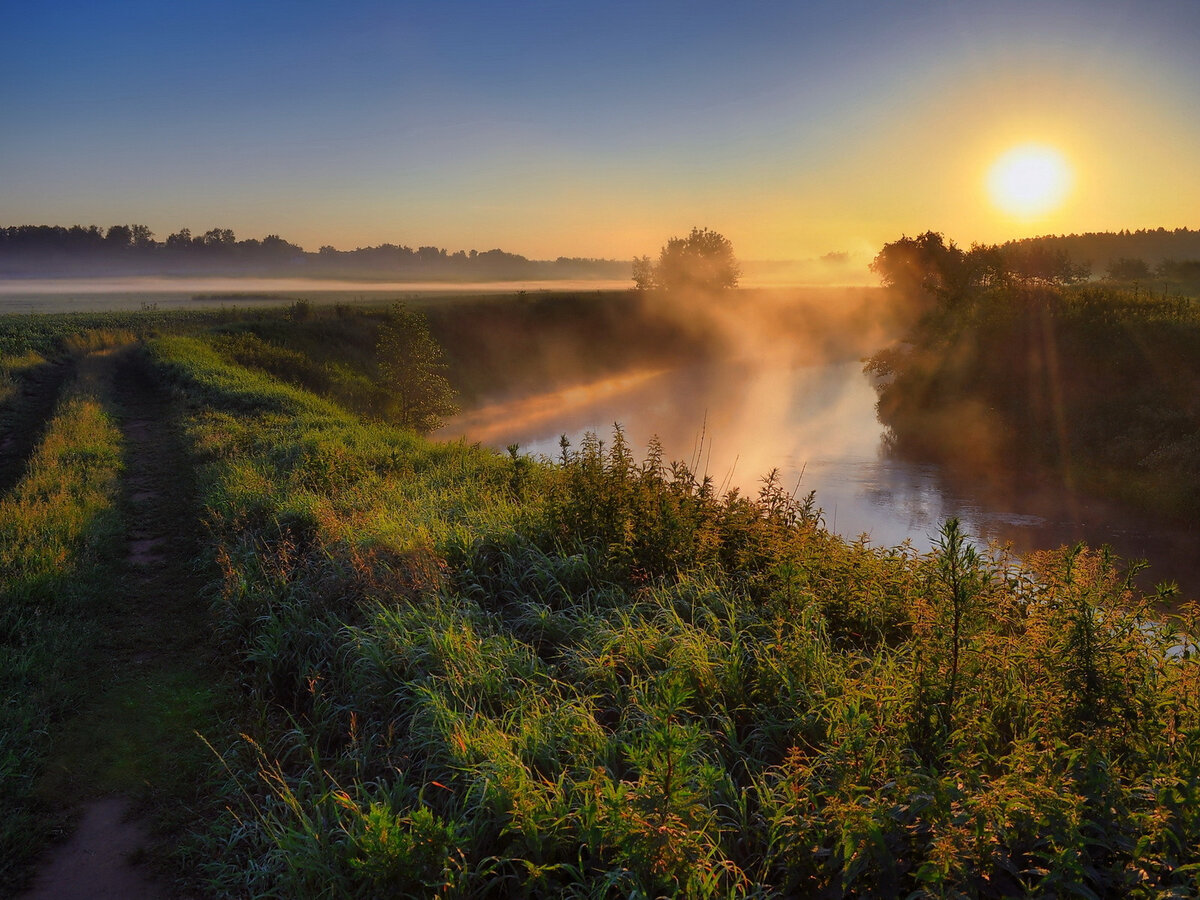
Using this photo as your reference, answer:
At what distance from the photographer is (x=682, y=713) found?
17.4ft

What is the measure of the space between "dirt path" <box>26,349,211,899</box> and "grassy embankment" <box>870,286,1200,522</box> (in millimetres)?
24537

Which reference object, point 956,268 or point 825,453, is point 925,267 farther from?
point 825,453

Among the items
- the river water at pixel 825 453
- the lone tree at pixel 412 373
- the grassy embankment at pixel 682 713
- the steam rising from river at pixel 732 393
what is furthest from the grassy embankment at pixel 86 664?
the lone tree at pixel 412 373

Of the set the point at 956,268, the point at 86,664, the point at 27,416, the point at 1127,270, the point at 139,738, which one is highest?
the point at 1127,270

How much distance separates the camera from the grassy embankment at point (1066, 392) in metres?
22.4

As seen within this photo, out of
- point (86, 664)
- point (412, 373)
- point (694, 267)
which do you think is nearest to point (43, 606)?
point (86, 664)

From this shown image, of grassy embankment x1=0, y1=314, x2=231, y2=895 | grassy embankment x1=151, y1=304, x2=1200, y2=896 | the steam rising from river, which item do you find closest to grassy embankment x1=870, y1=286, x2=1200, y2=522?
the steam rising from river

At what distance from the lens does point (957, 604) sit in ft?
14.3

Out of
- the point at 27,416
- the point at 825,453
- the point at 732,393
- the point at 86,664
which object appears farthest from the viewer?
the point at 732,393

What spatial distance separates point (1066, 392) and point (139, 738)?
103 ft

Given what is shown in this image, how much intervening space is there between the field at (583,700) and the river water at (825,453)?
5.62ft

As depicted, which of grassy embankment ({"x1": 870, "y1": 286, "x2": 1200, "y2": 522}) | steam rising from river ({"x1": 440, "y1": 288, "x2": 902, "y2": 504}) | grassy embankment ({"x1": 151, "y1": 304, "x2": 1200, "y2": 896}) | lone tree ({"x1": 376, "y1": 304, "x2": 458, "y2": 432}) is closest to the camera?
grassy embankment ({"x1": 151, "y1": 304, "x2": 1200, "y2": 896})

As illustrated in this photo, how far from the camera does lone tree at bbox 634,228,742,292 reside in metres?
83.5

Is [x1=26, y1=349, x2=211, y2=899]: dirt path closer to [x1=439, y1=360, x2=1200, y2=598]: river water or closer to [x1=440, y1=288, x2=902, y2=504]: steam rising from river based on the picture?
[x1=439, y1=360, x2=1200, y2=598]: river water
